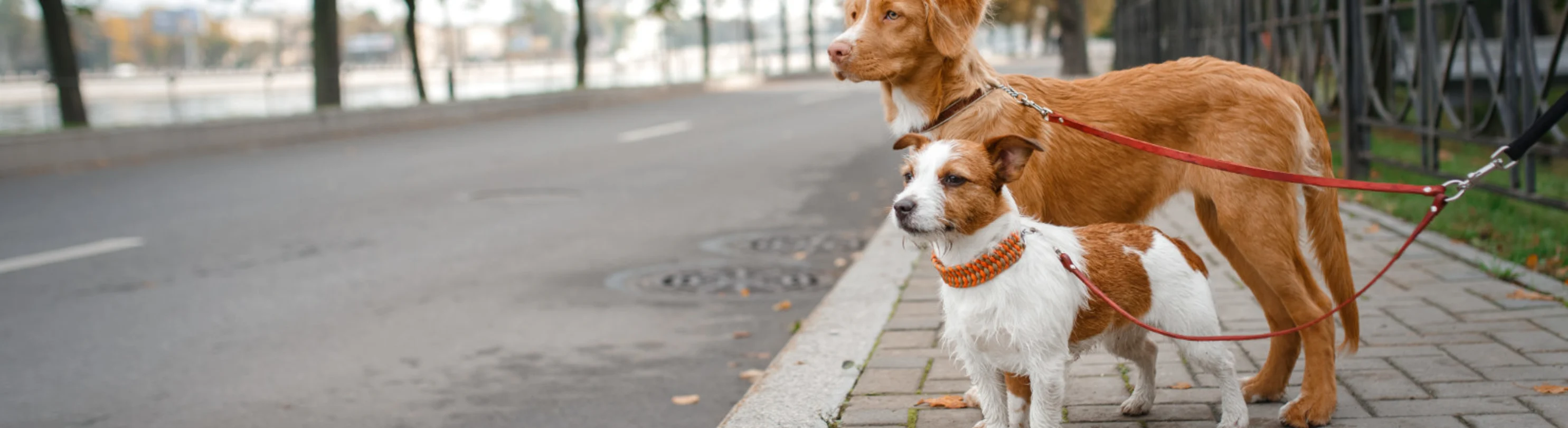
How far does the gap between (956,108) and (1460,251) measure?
14.2 feet

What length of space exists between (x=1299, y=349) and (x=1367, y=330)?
123 cm

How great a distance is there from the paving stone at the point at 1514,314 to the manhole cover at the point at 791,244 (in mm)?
4324

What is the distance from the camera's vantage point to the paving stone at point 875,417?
4324mm

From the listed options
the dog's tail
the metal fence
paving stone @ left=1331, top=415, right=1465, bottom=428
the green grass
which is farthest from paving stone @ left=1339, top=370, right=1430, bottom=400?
the metal fence

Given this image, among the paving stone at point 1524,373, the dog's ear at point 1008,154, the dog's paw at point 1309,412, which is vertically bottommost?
the paving stone at point 1524,373

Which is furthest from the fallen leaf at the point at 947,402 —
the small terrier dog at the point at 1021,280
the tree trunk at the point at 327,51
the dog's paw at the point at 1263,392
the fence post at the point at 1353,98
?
the tree trunk at the point at 327,51

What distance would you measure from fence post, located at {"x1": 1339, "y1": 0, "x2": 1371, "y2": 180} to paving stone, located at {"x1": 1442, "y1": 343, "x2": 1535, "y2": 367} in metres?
6.06

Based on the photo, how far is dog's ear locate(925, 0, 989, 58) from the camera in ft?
13.3

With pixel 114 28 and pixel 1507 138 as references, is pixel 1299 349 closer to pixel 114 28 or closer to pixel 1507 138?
pixel 1507 138

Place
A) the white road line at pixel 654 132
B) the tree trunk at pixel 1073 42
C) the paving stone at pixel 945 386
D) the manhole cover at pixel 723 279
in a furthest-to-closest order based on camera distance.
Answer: the tree trunk at pixel 1073 42 < the white road line at pixel 654 132 < the manhole cover at pixel 723 279 < the paving stone at pixel 945 386

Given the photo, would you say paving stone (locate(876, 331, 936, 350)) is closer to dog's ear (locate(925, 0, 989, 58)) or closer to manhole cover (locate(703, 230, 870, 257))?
dog's ear (locate(925, 0, 989, 58))

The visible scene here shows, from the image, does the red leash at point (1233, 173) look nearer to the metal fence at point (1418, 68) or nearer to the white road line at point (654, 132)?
the metal fence at point (1418, 68)

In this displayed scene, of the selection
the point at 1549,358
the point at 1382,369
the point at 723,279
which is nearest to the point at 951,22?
the point at 1382,369

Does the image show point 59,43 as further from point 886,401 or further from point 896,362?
point 886,401
